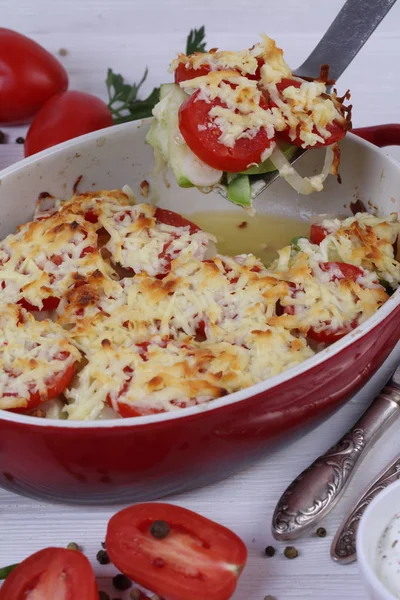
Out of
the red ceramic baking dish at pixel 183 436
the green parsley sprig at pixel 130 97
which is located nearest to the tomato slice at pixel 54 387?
the red ceramic baking dish at pixel 183 436

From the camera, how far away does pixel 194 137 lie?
97.7 inches

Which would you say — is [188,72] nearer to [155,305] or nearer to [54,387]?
[155,305]

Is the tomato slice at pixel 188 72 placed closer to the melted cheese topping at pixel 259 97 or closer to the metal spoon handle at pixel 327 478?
the melted cheese topping at pixel 259 97

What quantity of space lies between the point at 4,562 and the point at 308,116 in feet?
4.56

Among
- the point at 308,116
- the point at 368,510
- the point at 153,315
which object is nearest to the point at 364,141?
the point at 308,116

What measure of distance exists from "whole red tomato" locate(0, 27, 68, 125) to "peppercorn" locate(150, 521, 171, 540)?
2.13 metres

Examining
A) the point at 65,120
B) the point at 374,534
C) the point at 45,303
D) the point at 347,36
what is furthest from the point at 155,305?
the point at 65,120

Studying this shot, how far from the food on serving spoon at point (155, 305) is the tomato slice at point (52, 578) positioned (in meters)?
0.32

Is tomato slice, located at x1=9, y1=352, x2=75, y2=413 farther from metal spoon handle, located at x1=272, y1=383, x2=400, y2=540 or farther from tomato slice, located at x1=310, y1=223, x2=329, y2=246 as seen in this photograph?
tomato slice, located at x1=310, y1=223, x2=329, y2=246

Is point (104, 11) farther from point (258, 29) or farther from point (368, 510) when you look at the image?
point (368, 510)

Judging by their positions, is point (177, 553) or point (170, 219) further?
point (170, 219)

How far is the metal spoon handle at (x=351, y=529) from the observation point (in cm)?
221

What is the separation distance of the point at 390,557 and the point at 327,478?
0.38 m

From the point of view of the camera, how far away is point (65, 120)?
3.33 m
